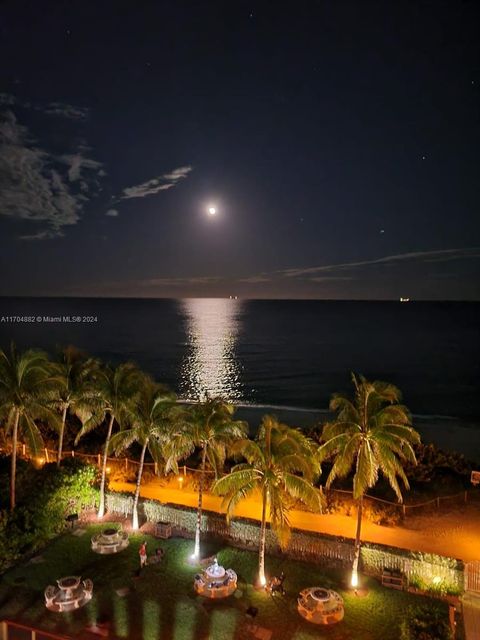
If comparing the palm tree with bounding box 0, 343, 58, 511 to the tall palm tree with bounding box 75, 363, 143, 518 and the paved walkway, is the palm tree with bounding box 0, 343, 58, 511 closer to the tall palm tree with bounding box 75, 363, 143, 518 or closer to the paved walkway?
the tall palm tree with bounding box 75, 363, 143, 518

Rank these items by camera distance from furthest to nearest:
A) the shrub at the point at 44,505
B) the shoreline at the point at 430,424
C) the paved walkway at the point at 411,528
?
the shoreline at the point at 430,424 < the paved walkway at the point at 411,528 < the shrub at the point at 44,505

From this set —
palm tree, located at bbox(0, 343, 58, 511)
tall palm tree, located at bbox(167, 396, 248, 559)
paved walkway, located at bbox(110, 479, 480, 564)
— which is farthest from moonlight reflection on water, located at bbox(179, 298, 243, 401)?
tall palm tree, located at bbox(167, 396, 248, 559)

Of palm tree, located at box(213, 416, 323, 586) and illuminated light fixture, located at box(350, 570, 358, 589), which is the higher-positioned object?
palm tree, located at box(213, 416, 323, 586)

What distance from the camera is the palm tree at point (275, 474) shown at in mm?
15430

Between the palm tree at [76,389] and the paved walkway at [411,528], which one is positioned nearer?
the paved walkway at [411,528]

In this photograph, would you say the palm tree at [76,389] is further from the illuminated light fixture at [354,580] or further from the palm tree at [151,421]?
the illuminated light fixture at [354,580]

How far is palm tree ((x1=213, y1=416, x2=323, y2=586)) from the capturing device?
1543cm

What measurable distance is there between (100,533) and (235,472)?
24.0ft

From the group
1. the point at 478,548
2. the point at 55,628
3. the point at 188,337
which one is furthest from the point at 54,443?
the point at 188,337

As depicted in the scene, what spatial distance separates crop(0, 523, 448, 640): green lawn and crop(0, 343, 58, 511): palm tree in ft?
14.1

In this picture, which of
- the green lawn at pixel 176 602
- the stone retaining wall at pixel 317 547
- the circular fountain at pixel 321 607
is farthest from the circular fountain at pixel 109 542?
the circular fountain at pixel 321 607

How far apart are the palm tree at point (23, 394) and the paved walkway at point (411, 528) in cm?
693

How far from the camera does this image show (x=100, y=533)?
18969 mm

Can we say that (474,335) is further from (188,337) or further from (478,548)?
(478,548)
